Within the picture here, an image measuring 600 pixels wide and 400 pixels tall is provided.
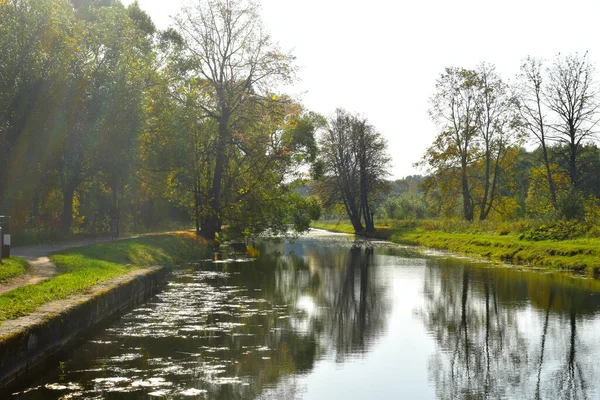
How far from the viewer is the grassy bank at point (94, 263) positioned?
12953mm

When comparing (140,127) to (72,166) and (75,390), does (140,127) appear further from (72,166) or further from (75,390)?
(75,390)

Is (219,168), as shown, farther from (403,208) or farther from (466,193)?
(403,208)

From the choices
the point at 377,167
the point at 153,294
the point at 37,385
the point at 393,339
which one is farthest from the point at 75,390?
the point at 377,167

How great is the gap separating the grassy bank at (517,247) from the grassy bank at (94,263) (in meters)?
17.1

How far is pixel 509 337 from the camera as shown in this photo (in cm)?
1439

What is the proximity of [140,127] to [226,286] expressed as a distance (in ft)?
44.2

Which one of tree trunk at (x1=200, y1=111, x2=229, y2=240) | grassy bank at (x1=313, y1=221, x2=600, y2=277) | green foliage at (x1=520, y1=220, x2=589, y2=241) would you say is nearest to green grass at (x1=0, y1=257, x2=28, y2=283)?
A: grassy bank at (x1=313, y1=221, x2=600, y2=277)

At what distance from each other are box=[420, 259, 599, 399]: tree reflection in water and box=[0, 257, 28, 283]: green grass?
10.7 m

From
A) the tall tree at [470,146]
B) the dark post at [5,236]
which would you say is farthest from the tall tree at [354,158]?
the dark post at [5,236]

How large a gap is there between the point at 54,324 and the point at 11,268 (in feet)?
23.0

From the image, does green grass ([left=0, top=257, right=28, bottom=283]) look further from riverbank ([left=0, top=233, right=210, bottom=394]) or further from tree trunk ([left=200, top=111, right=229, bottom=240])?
tree trunk ([left=200, top=111, right=229, bottom=240])

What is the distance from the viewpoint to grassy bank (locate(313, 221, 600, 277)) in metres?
29.3

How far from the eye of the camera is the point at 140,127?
33281 mm

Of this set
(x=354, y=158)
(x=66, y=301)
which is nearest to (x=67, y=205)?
(x=66, y=301)
